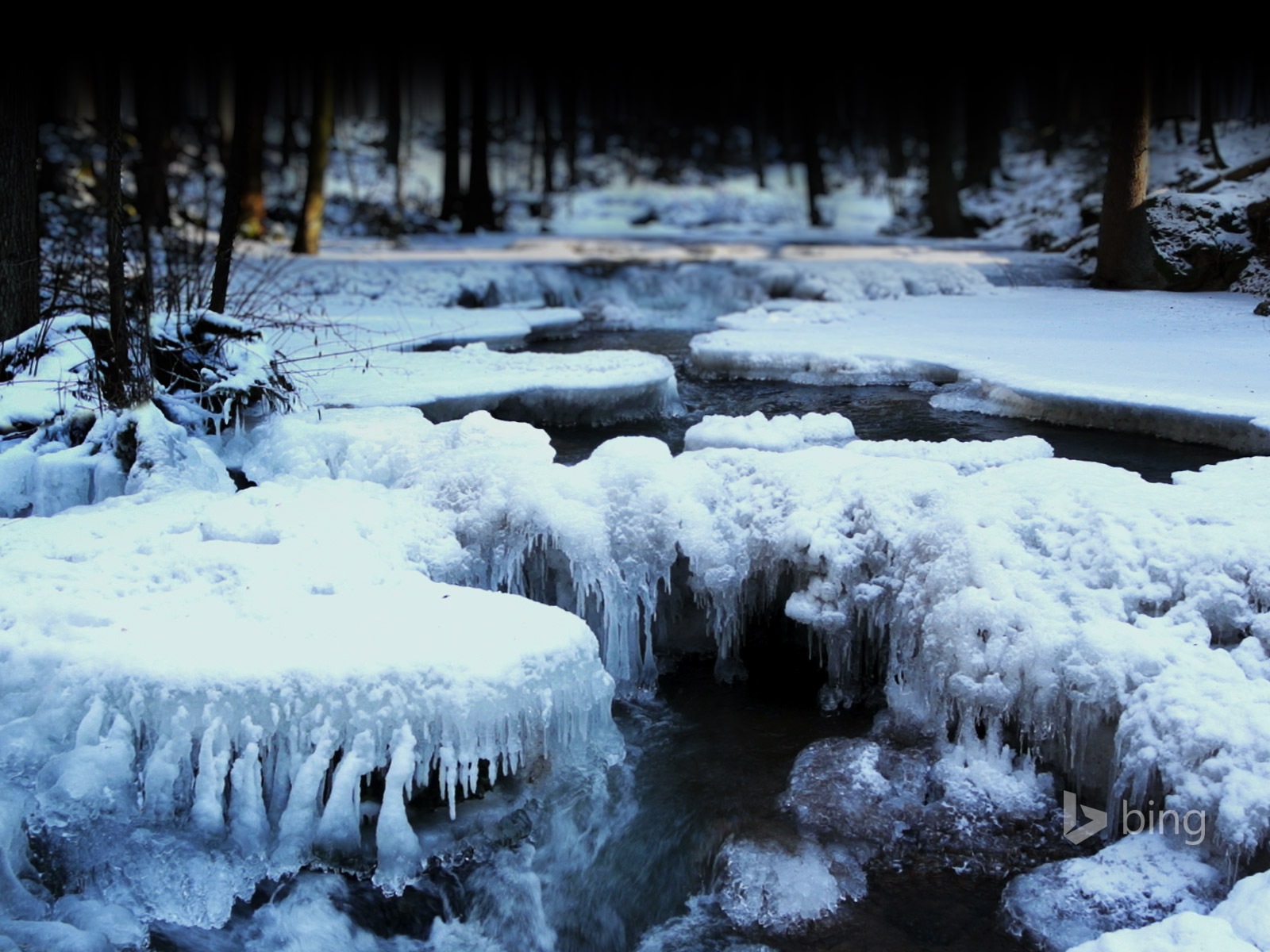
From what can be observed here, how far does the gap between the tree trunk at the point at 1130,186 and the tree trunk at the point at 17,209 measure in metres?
9.90

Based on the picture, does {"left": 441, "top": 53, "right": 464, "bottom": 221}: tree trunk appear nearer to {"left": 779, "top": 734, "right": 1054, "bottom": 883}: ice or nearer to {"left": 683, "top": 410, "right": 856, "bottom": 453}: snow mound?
{"left": 683, "top": 410, "right": 856, "bottom": 453}: snow mound

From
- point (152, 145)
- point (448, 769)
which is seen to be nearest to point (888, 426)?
point (448, 769)

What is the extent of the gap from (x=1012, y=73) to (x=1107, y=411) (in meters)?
29.0

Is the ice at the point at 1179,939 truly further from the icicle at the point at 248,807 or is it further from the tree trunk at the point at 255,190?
the tree trunk at the point at 255,190

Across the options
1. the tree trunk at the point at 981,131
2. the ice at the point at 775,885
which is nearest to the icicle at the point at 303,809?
the ice at the point at 775,885

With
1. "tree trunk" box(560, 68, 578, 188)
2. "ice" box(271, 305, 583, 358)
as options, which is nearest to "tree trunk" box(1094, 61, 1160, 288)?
"ice" box(271, 305, 583, 358)

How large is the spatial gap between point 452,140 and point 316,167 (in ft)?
15.3

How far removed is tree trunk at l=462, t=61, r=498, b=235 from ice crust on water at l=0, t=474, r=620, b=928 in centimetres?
1612

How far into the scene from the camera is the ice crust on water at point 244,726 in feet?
11.3

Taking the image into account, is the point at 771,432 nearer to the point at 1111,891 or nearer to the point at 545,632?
the point at 545,632

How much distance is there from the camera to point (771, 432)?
5824 millimetres

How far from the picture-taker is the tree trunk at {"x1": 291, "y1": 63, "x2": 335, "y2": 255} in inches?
582

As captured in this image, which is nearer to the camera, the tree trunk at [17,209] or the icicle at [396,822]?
the icicle at [396,822]

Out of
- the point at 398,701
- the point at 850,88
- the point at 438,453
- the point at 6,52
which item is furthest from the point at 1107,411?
the point at 850,88
